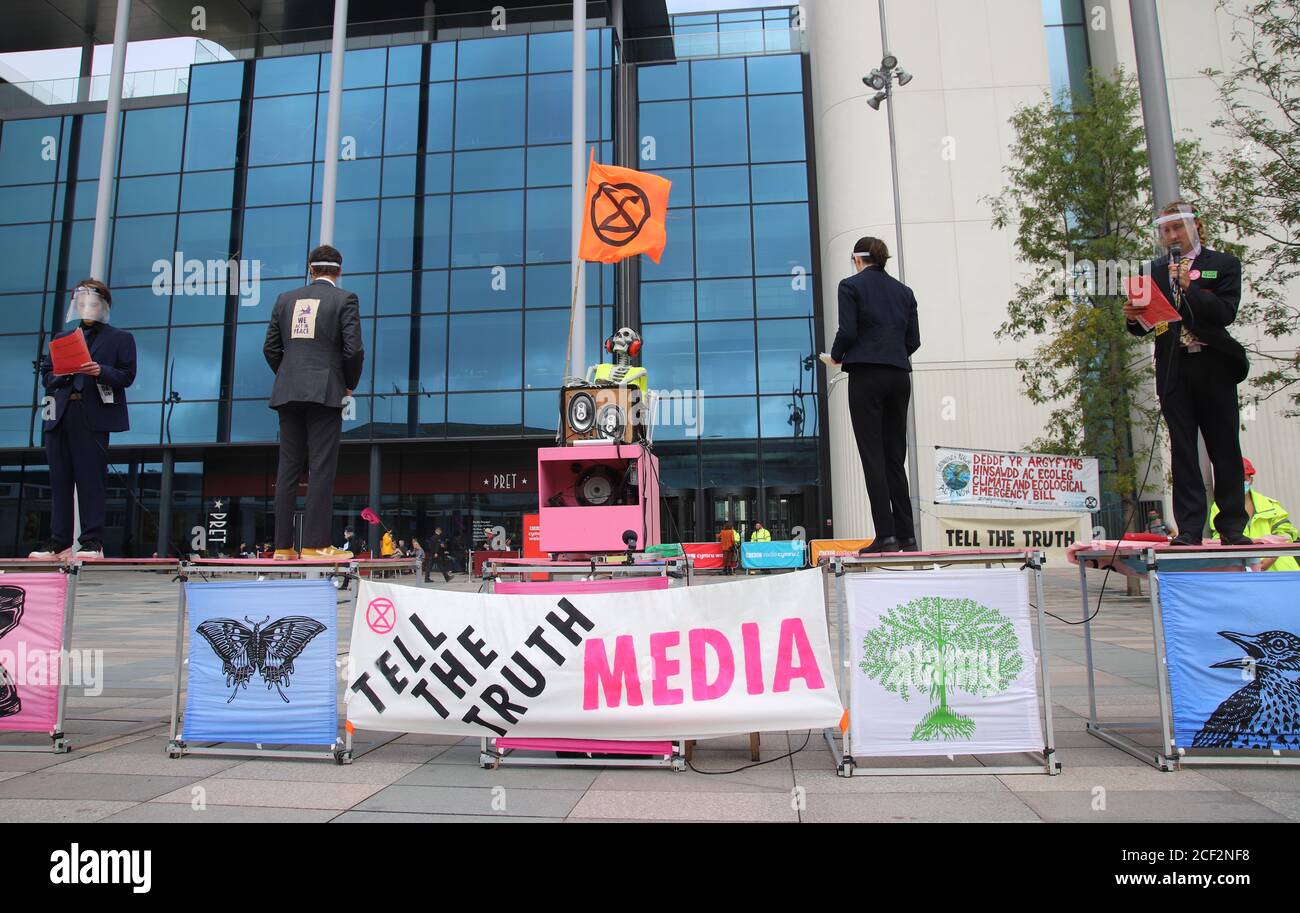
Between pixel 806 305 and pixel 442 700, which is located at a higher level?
pixel 806 305

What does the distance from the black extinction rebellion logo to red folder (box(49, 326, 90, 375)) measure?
440 centimetres

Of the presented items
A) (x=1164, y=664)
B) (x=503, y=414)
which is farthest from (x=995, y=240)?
(x=1164, y=664)

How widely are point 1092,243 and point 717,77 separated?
59.9 feet

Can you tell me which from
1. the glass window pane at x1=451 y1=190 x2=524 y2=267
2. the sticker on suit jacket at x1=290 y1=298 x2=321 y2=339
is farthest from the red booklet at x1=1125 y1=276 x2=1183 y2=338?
the glass window pane at x1=451 y1=190 x2=524 y2=267

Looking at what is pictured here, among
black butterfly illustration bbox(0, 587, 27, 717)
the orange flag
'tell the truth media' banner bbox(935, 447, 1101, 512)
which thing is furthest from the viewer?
'tell the truth media' banner bbox(935, 447, 1101, 512)

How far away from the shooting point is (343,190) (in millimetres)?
28781

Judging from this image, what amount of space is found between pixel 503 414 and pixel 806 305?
11515 mm

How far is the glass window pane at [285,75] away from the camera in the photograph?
29703mm

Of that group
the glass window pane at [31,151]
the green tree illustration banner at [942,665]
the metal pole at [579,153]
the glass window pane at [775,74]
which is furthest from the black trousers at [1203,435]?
the glass window pane at [31,151]

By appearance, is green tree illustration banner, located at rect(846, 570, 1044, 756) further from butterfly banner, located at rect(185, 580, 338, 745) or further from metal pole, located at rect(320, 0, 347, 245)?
metal pole, located at rect(320, 0, 347, 245)

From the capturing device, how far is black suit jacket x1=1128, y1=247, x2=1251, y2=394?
4.47 metres

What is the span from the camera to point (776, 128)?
28.8 m

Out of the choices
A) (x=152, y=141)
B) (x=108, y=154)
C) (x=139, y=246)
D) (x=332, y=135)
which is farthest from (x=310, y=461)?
(x=152, y=141)

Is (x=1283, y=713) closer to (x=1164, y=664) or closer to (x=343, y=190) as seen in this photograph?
(x=1164, y=664)
